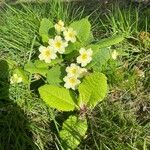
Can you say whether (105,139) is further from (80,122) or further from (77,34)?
(77,34)

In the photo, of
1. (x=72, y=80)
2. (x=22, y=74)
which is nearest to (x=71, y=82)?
(x=72, y=80)

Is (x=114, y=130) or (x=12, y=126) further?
(x=12, y=126)

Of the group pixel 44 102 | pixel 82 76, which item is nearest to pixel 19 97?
pixel 44 102

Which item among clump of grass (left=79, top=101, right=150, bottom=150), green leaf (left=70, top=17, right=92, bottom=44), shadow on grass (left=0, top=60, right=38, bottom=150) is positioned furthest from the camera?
green leaf (left=70, top=17, right=92, bottom=44)

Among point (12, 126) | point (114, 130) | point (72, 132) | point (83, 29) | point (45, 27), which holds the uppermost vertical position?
point (45, 27)

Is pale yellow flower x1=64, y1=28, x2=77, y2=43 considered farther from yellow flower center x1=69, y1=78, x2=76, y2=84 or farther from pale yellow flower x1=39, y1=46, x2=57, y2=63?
yellow flower center x1=69, y1=78, x2=76, y2=84

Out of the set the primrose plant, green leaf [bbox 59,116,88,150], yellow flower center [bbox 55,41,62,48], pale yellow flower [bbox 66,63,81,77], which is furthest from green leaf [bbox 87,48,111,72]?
green leaf [bbox 59,116,88,150]

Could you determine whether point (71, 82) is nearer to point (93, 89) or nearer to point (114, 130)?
point (93, 89)

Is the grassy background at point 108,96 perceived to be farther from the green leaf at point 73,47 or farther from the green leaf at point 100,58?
the green leaf at point 73,47
